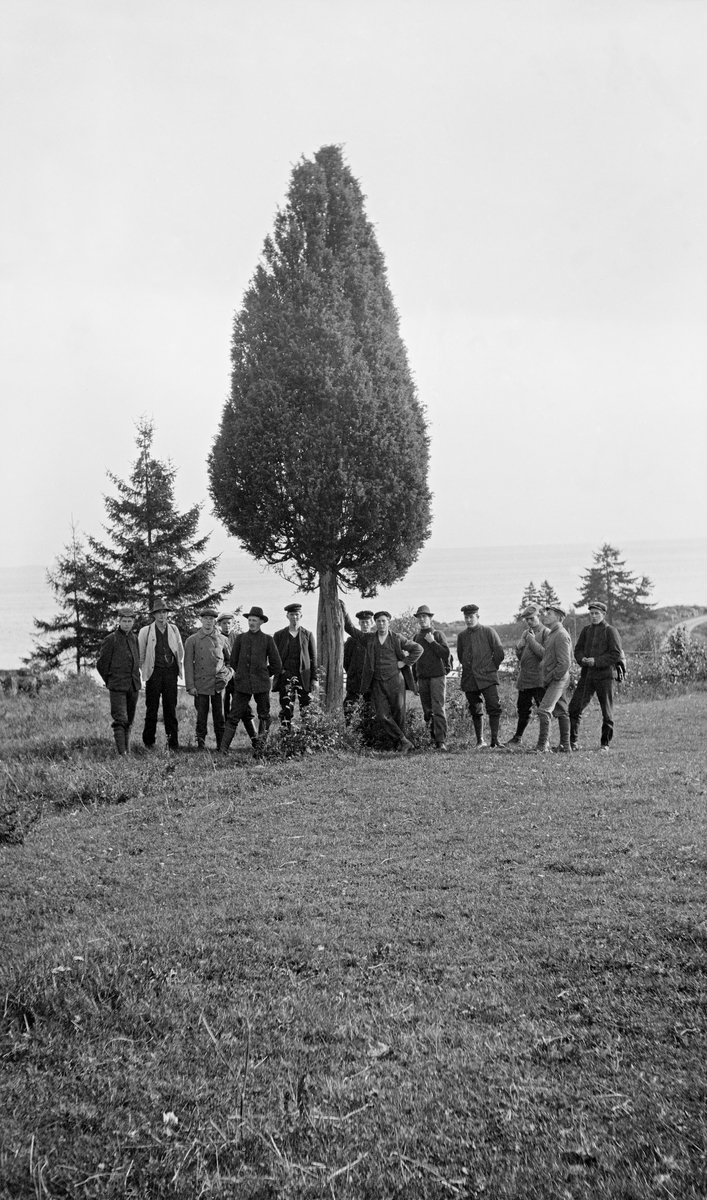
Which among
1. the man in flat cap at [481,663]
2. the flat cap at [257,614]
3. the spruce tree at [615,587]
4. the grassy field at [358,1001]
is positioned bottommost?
the grassy field at [358,1001]

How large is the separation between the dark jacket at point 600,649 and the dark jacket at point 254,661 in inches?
169

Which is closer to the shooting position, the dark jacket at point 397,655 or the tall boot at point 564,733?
the tall boot at point 564,733

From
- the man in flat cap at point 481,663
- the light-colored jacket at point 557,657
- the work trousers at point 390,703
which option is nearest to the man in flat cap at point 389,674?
the work trousers at point 390,703

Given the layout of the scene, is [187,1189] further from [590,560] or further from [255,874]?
[590,560]

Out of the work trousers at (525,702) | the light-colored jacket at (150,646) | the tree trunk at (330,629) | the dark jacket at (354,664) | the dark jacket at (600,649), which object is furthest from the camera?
the tree trunk at (330,629)

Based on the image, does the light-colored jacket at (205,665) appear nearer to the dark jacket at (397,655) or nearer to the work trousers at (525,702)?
the dark jacket at (397,655)

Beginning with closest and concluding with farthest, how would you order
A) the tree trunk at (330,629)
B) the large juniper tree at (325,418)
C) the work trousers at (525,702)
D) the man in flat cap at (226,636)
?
the work trousers at (525,702) → the man in flat cap at (226,636) → the large juniper tree at (325,418) → the tree trunk at (330,629)

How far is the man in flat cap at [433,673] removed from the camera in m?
13.1

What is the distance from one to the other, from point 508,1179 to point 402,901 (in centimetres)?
303

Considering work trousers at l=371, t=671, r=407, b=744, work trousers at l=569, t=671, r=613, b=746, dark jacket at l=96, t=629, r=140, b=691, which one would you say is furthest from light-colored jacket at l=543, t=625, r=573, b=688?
dark jacket at l=96, t=629, r=140, b=691

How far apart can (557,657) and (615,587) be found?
33.7 meters

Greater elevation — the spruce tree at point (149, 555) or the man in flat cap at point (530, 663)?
the spruce tree at point (149, 555)

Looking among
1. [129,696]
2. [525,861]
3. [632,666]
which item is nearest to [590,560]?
[632,666]

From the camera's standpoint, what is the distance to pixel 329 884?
6.71 meters
